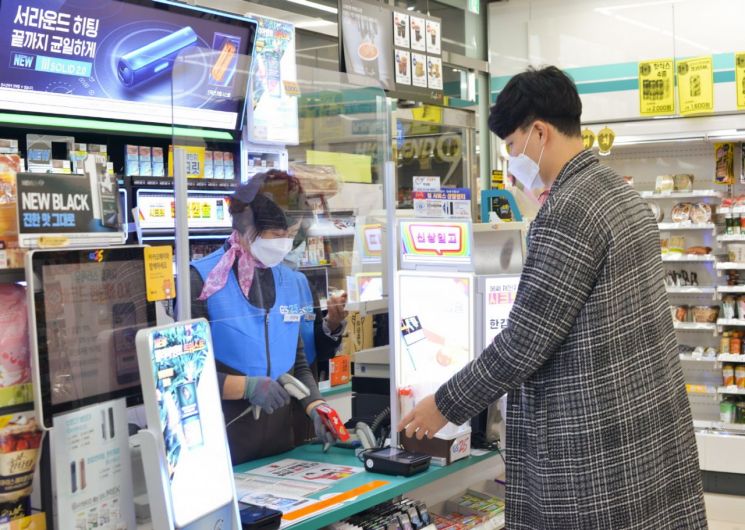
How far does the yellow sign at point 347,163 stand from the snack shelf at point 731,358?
4.24 metres

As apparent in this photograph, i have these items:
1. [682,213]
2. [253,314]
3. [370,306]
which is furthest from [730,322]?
[253,314]

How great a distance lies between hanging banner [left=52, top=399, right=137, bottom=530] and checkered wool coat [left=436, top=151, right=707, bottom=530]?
0.83 m

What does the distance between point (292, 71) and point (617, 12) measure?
468cm

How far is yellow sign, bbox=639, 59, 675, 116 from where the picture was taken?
6590 mm

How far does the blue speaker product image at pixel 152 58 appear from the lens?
515 cm

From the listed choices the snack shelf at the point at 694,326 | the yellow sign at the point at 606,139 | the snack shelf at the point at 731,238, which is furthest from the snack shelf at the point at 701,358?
the yellow sign at the point at 606,139

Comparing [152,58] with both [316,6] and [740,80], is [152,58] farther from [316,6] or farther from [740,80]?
[740,80]

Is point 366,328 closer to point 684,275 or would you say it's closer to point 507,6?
point 684,275

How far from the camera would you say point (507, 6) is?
24.5 ft

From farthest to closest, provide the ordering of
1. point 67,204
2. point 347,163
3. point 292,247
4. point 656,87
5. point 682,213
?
point 682,213
point 656,87
point 347,163
point 292,247
point 67,204

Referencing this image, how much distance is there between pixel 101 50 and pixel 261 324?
2.91 meters

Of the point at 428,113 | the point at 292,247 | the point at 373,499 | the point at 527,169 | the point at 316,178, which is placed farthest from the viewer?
the point at 428,113

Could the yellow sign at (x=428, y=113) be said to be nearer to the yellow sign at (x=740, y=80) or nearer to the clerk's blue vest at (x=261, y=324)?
the yellow sign at (x=740, y=80)

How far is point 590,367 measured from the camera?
6.70ft
